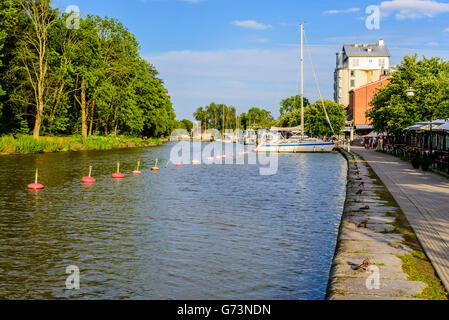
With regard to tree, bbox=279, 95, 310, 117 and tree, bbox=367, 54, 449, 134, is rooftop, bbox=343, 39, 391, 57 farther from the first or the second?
tree, bbox=367, 54, 449, 134

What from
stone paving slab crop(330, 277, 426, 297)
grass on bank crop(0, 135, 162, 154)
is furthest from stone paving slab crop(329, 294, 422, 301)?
grass on bank crop(0, 135, 162, 154)

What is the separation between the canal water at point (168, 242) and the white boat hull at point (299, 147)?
4265 centimetres

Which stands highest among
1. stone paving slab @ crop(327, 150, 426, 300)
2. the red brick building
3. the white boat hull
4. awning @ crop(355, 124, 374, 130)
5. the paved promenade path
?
the red brick building

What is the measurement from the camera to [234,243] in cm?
1312

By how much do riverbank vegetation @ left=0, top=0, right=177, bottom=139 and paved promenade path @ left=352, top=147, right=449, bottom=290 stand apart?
4054cm

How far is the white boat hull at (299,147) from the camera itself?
6706 cm

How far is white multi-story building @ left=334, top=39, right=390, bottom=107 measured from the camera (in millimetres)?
126625

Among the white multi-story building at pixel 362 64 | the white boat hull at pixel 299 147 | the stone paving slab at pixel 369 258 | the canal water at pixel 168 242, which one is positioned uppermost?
the white multi-story building at pixel 362 64

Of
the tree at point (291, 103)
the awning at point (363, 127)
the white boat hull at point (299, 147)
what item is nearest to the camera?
the white boat hull at point (299, 147)

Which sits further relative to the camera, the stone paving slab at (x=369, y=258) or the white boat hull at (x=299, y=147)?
the white boat hull at (x=299, y=147)

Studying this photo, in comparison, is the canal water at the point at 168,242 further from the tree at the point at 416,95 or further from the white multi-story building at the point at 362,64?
the white multi-story building at the point at 362,64

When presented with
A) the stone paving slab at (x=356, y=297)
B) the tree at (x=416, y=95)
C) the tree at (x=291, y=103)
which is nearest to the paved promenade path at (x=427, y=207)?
the stone paving slab at (x=356, y=297)

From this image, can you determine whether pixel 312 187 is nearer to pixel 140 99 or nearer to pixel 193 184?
pixel 193 184
